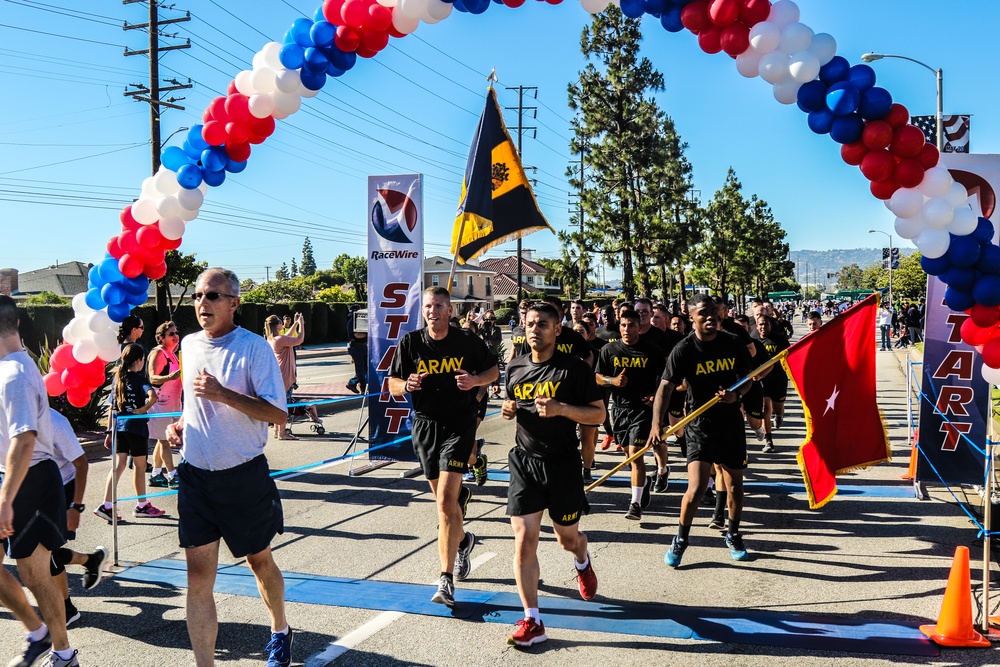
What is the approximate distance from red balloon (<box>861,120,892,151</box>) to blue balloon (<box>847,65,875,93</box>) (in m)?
0.23

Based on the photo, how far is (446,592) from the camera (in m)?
5.23

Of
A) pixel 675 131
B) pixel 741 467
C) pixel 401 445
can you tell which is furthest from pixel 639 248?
pixel 741 467

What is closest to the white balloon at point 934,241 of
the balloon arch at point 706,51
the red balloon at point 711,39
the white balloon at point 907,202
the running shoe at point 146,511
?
the balloon arch at point 706,51

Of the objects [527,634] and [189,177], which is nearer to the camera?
[527,634]

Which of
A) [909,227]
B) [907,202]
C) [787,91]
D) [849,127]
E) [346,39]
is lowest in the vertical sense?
[909,227]

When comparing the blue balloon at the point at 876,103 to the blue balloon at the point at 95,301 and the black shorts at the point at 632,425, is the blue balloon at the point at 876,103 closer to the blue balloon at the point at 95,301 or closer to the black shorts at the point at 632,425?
the black shorts at the point at 632,425

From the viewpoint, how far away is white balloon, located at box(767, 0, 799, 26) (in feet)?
17.0

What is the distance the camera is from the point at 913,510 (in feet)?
25.7

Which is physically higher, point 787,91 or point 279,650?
point 787,91

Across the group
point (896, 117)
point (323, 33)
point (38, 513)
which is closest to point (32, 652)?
point (38, 513)

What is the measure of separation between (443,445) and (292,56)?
10.7 ft

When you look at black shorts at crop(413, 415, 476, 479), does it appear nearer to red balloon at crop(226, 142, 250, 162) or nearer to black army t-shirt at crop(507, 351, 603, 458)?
black army t-shirt at crop(507, 351, 603, 458)

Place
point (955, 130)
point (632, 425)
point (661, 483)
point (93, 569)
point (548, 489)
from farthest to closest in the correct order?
point (955, 130) < point (661, 483) < point (632, 425) < point (93, 569) < point (548, 489)

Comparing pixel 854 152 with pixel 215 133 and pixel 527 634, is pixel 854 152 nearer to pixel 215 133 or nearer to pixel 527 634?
pixel 527 634
